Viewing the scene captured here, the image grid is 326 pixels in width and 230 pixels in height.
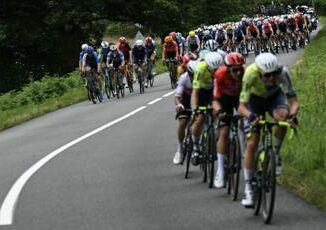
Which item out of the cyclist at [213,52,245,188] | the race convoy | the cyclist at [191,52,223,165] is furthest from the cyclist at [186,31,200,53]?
the cyclist at [213,52,245,188]

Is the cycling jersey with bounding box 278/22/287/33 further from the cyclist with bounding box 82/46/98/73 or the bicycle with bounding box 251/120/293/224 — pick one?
the bicycle with bounding box 251/120/293/224

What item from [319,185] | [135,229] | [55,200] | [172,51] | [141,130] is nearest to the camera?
[135,229]

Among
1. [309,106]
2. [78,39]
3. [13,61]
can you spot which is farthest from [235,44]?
[309,106]

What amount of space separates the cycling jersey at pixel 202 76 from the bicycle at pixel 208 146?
1.08 feet

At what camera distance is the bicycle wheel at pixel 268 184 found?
7.83 m

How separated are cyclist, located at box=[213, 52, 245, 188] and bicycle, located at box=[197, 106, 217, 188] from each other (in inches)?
19.6

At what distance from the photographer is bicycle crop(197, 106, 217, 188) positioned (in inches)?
408

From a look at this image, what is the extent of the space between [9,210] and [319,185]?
3.94m

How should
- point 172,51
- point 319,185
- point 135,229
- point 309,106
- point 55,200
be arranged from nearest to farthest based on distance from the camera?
1. point 135,229
2. point 319,185
3. point 55,200
4. point 309,106
5. point 172,51

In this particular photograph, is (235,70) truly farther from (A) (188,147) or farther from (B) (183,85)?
(A) (188,147)

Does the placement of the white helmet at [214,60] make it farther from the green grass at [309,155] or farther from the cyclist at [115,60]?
the cyclist at [115,60]

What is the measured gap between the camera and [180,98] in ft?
38.1

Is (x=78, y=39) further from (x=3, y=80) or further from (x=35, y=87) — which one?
(x=35, y=87)

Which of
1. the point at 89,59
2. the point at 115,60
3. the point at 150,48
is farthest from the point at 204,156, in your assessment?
the point at 150,48
